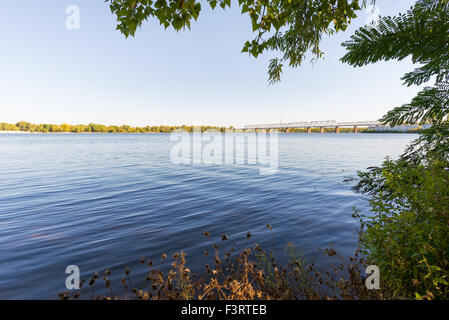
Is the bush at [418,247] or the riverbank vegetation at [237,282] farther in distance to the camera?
the riverbank vegetation at [237,282]

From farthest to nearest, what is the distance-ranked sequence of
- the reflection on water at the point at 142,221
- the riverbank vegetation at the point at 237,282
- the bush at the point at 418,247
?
the reflection on water at the point at 142,221, the riverbank vegetation at the point at 237,282, the bush at the point at 418,247

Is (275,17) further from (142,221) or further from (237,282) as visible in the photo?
(142,221)

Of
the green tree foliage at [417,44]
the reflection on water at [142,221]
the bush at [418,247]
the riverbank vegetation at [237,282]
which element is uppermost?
the green tree foliage at [417,44]

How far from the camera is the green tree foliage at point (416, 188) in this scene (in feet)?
10.2

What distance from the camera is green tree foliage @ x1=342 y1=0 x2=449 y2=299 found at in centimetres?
309

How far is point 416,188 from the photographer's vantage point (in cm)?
482

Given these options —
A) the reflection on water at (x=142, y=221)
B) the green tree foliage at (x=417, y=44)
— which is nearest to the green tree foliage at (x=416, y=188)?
the green tree foliage at (x=417, y=44)

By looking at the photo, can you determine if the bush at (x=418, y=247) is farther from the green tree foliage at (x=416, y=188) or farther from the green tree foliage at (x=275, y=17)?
the green tree foliage at (x=275, y=17)

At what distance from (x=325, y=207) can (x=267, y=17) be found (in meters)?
9.48

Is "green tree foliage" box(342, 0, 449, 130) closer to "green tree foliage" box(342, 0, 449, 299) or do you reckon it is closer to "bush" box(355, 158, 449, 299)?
"green tree foliage" box(342, 0, 449, 299)

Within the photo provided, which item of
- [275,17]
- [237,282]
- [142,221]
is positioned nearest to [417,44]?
[275,17]
